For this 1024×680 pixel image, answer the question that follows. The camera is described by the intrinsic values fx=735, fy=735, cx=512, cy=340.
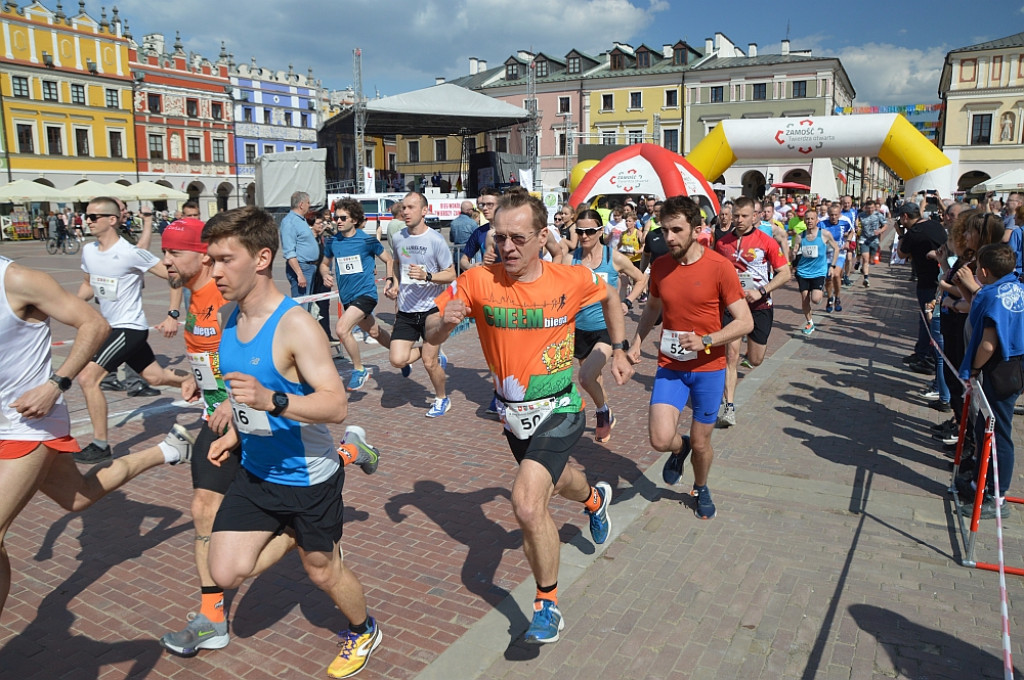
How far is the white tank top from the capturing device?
3.19 metres

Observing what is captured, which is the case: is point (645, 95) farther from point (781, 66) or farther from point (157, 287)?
point (157, 287)

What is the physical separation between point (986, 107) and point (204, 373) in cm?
6514

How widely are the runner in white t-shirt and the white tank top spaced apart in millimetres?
2555

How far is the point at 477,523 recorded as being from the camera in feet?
16.2

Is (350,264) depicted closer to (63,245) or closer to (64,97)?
(63,245)

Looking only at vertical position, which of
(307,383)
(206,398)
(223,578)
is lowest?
(223,578)

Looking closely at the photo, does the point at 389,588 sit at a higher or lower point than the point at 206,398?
lower

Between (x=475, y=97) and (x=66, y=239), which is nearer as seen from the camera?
(x=66, y=239)

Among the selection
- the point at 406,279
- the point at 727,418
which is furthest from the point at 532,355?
the point at 406,279

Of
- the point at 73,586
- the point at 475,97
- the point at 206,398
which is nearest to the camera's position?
the point at 206,398

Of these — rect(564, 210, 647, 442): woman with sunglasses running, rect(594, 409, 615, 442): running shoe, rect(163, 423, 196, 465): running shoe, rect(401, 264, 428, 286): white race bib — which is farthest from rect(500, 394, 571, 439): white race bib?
rect(401, 264, 428, 286): white race bib

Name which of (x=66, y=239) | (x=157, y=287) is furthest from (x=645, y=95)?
(x=157, y=287)

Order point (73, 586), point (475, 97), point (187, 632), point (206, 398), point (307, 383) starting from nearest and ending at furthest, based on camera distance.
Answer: point (307, 383) < point (187, 632) < point (206, 398) < point (73, 586) < point (475, 97)

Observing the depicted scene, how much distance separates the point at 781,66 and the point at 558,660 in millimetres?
60767
